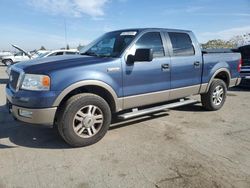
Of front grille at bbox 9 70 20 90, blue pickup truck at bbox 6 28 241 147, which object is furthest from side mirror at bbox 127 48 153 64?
front grille at bbox 9 70 20 90

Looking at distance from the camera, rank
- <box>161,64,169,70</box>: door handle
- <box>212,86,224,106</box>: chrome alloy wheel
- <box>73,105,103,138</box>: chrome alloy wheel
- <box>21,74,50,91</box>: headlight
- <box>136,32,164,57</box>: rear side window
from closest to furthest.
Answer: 1. <box>21,74,50,91</box>: headlight
2. <box>73,105,103,138</box>: chrome alloy wheel
3. <box>136,32,164,57</box>: rear side window
4. <box>161,64,169,70</box>: door handle
5. <box>212,86,224,106</box>: chrome alloy wheel

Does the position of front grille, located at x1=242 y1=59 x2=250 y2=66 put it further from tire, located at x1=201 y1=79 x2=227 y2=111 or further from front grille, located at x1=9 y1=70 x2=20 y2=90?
A: front grille, located at x1=9 y1=70 x2=20 y2=90

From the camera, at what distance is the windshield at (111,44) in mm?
4852

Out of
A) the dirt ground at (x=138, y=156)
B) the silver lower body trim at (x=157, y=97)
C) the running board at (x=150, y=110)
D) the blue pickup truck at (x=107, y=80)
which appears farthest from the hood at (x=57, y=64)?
the dirt ground at (x=138, y=156)

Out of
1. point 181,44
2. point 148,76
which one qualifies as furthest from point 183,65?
point 148,76

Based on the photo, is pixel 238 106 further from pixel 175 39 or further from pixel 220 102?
pixel 175 39

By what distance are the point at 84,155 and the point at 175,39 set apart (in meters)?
3.10

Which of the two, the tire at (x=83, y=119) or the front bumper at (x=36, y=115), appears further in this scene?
the tire at (x=83, y=119)

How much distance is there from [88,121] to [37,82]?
1.00m

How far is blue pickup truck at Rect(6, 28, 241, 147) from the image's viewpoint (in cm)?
395

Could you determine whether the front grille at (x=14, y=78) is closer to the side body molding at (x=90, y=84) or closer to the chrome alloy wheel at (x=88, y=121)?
A: the side body molding at (x=90, y=84)

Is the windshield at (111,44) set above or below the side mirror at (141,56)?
above

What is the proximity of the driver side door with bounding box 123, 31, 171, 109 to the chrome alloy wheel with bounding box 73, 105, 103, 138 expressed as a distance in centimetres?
62

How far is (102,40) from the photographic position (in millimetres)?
5523
